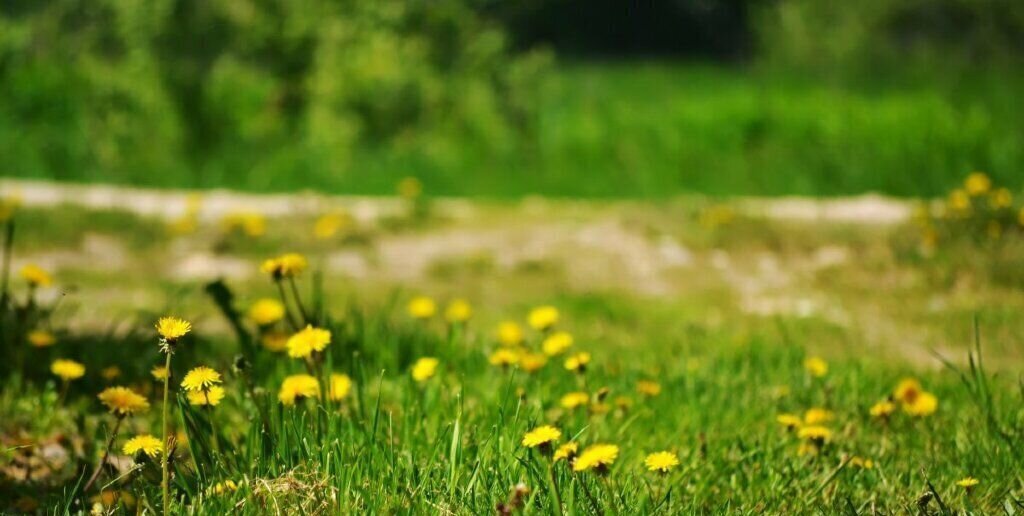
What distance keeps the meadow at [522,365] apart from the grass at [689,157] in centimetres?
180

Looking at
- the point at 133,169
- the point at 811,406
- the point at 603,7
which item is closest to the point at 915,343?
the point at 811,406

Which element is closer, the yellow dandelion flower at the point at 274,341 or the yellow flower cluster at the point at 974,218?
the yellow dandelion flower at the point at 274,341

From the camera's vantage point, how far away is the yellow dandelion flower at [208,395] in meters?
2.07

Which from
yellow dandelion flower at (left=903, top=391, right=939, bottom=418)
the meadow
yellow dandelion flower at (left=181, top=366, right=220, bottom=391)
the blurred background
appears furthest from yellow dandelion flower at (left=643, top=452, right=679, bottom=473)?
the blurred background

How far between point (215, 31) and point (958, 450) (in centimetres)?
840

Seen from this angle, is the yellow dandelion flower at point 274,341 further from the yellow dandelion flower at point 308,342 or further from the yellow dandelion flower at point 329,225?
the yellow dandelion flower at point 329,225

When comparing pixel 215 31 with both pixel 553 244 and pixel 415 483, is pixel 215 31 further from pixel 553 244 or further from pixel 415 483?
pixel 415 483

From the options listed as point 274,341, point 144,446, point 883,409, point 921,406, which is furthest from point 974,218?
point 144,446

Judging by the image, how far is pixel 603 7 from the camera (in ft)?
76.7

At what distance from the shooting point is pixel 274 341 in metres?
2.89

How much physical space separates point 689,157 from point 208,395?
24.4 ft

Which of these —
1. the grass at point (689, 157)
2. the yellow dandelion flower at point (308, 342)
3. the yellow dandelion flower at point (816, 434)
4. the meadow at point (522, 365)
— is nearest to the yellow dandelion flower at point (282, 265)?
the meadow at point (522, 365)

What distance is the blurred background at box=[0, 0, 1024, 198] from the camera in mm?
8914

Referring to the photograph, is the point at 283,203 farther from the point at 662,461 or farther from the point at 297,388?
the point at 662,461
